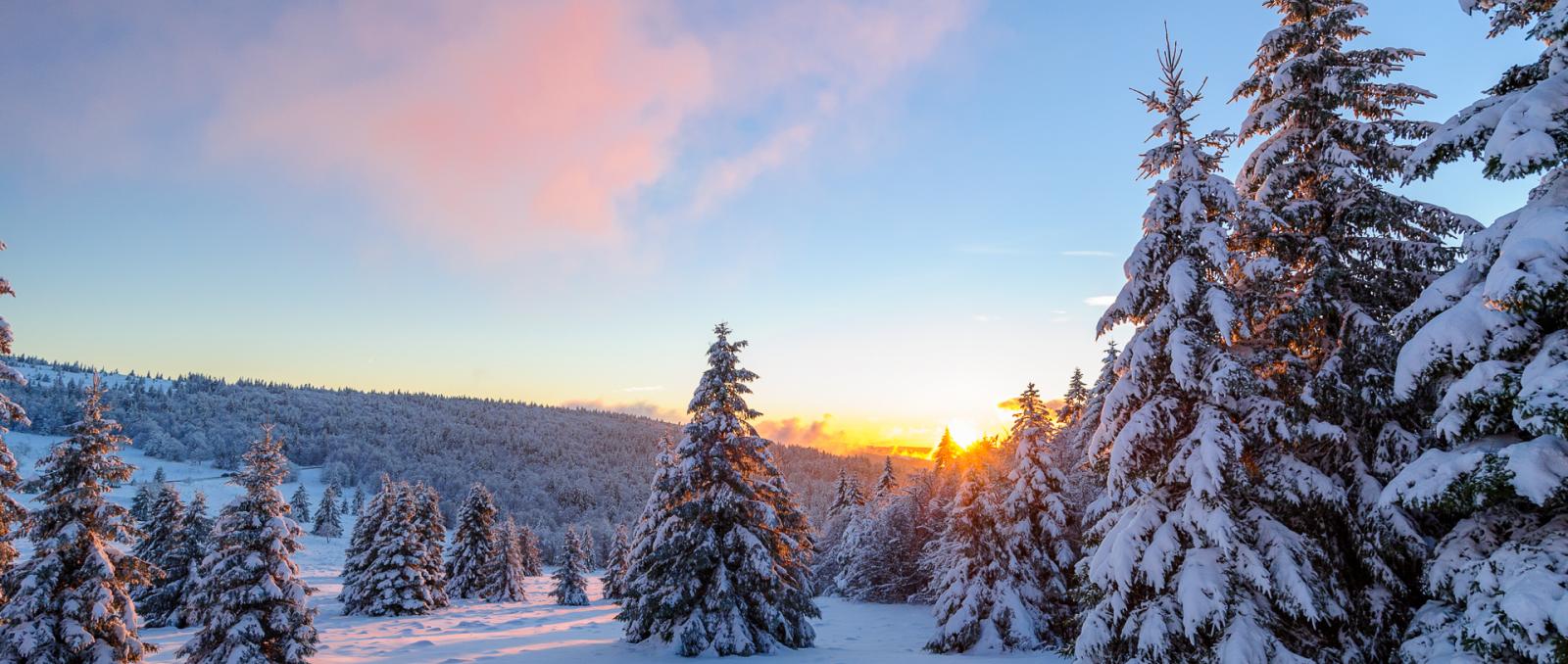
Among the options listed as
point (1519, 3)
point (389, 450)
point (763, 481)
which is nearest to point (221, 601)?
point (763, 481)

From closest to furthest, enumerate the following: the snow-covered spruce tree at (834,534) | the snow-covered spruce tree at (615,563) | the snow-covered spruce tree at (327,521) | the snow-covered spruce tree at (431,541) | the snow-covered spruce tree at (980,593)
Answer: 1. the snow-covered spruce tree at (980,593)
2. the snow-covered spruce tree at (431,541)
3. the snow-covered spruce tree at (615,563)
4. the snow-covered spruce tree at (834,534)
5. the snow-covered spruce tree at (327,521)

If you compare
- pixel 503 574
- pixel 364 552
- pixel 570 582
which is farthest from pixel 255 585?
pixel 503 574

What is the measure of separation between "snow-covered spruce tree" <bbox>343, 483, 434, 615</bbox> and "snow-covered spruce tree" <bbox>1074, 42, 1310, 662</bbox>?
41.1 m

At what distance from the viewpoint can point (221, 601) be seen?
18234 millimetres

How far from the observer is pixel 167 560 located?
37500 millimetres

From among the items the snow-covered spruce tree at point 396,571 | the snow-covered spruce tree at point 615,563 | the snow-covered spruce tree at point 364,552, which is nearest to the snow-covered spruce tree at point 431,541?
the snow-covered spruce tree at point 396,571

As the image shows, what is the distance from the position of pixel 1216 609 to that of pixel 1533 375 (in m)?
4.91

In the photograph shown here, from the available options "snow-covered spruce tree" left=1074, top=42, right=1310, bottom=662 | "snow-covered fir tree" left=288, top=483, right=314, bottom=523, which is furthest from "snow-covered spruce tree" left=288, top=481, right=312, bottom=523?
"snow-covered spruce tree" left=1074, top=42, right=1310, bottom=662

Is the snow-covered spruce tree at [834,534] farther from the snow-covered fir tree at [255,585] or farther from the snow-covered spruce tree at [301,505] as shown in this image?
the snow-covered spruce tree at [301,505]

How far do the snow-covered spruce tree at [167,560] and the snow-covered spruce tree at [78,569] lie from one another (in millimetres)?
22084

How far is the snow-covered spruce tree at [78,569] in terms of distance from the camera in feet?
53.7

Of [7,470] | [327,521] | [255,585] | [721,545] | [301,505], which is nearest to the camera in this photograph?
[7,470]

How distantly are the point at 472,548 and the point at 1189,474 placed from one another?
56.9 m

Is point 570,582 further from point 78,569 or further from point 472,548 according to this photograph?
point 78,569
